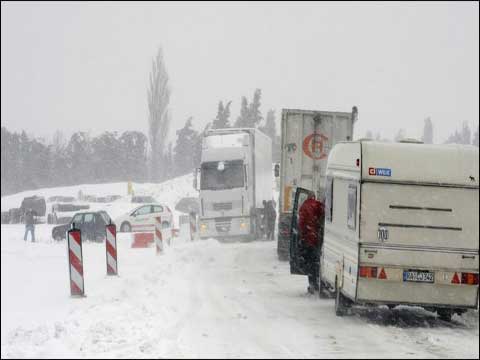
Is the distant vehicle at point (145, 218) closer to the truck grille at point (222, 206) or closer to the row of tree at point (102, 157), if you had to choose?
the truck grille at point (222, 206)

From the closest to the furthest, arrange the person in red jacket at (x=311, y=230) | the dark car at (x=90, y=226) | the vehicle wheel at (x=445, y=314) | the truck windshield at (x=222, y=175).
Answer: the vehicle wheel at (x=445, y=314) < the person in red jacket at (x=311, y=230) < the truck windshield at (x=222, y=175) < the dark car at (x=90, y=226)

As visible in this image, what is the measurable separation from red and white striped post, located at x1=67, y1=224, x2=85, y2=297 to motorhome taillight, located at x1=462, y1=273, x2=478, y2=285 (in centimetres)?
623

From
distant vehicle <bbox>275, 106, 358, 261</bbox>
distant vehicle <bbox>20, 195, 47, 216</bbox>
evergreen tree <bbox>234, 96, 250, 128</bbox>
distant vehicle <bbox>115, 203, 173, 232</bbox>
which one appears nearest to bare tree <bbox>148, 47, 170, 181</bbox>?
evergreen tree <bbox>234, 96, 250, 128</bbox>

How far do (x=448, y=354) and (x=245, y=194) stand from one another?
21.7m

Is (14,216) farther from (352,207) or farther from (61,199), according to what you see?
(352,207)

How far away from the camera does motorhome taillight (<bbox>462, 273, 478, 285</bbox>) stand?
10.2m

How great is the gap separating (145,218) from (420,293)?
27278 mm

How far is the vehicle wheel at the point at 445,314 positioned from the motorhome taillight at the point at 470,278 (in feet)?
2.89

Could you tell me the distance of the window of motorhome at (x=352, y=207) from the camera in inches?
424

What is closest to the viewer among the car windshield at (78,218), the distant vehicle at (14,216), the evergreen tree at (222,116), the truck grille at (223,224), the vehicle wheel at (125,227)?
the truck grille at (223,224)

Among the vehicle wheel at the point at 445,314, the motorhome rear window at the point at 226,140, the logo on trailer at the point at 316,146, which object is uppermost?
the motorhome rear window at the point at 226,140

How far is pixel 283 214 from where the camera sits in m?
21.3

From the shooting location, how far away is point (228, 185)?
98.3 feet

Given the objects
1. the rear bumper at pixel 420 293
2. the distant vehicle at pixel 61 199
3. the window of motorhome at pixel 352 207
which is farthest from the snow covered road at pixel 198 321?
the distant vehicle at pixel 61 199
